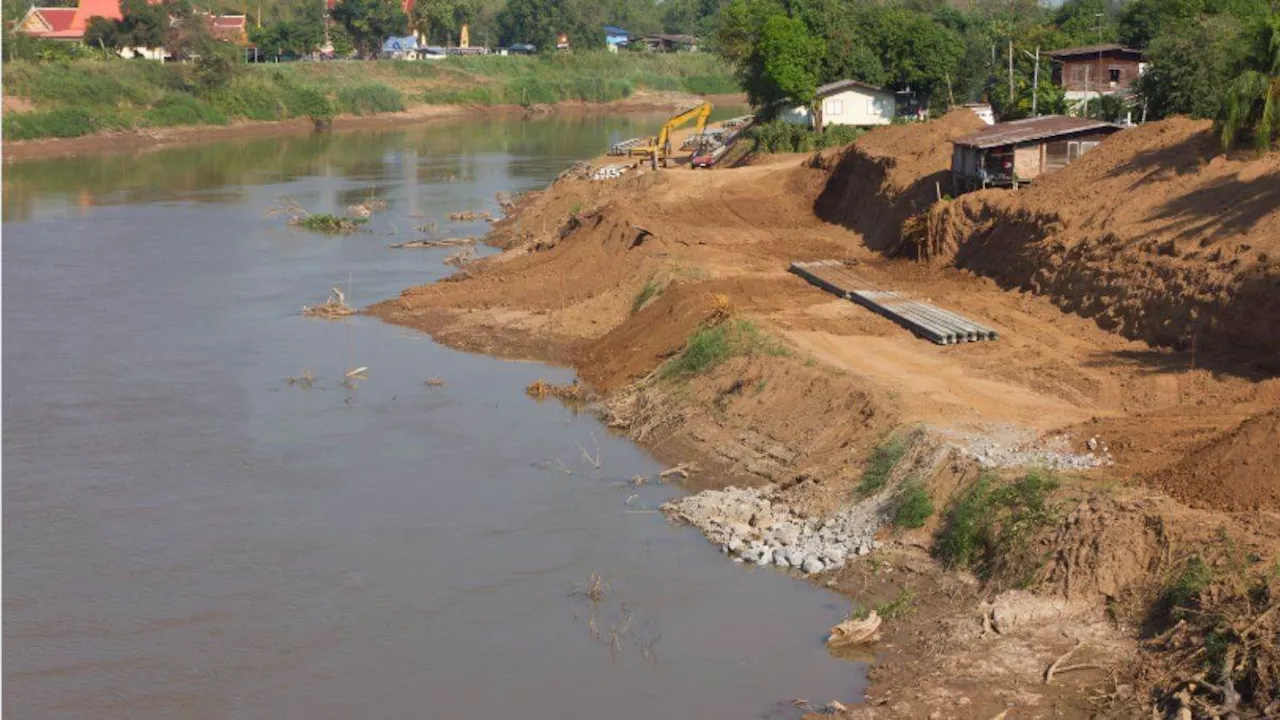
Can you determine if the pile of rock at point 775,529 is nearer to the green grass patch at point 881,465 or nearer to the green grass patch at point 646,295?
the green grass patch at point 881,465

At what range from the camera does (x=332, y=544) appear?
2144 centimetres

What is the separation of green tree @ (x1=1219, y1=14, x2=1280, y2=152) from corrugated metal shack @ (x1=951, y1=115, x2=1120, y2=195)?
6.48m

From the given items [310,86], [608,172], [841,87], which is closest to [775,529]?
[608,172]

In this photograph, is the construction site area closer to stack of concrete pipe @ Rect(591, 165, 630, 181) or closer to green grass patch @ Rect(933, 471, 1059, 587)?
green grass patch @ Rect(933, 471, 1059, 587)

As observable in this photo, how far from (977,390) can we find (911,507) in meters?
5.14

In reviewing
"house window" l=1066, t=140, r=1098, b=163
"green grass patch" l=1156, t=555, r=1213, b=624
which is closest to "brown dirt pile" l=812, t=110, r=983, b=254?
"house window" l=1066, t=140, r=1098, b=163

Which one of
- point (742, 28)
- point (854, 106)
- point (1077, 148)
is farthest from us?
point (742, 28)

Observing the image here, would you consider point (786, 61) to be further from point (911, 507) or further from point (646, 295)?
point (911, 507)

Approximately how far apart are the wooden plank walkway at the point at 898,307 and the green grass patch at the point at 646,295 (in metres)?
3.65

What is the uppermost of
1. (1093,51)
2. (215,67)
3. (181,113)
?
(215,67)

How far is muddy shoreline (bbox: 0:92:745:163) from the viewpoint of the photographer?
3199 inches

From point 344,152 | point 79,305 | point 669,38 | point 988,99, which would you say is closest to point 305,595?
point 79,305

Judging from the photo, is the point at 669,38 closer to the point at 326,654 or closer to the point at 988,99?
the point at 988,99

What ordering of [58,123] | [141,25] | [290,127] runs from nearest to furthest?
[58,123] → [290,127] → [141,25]
